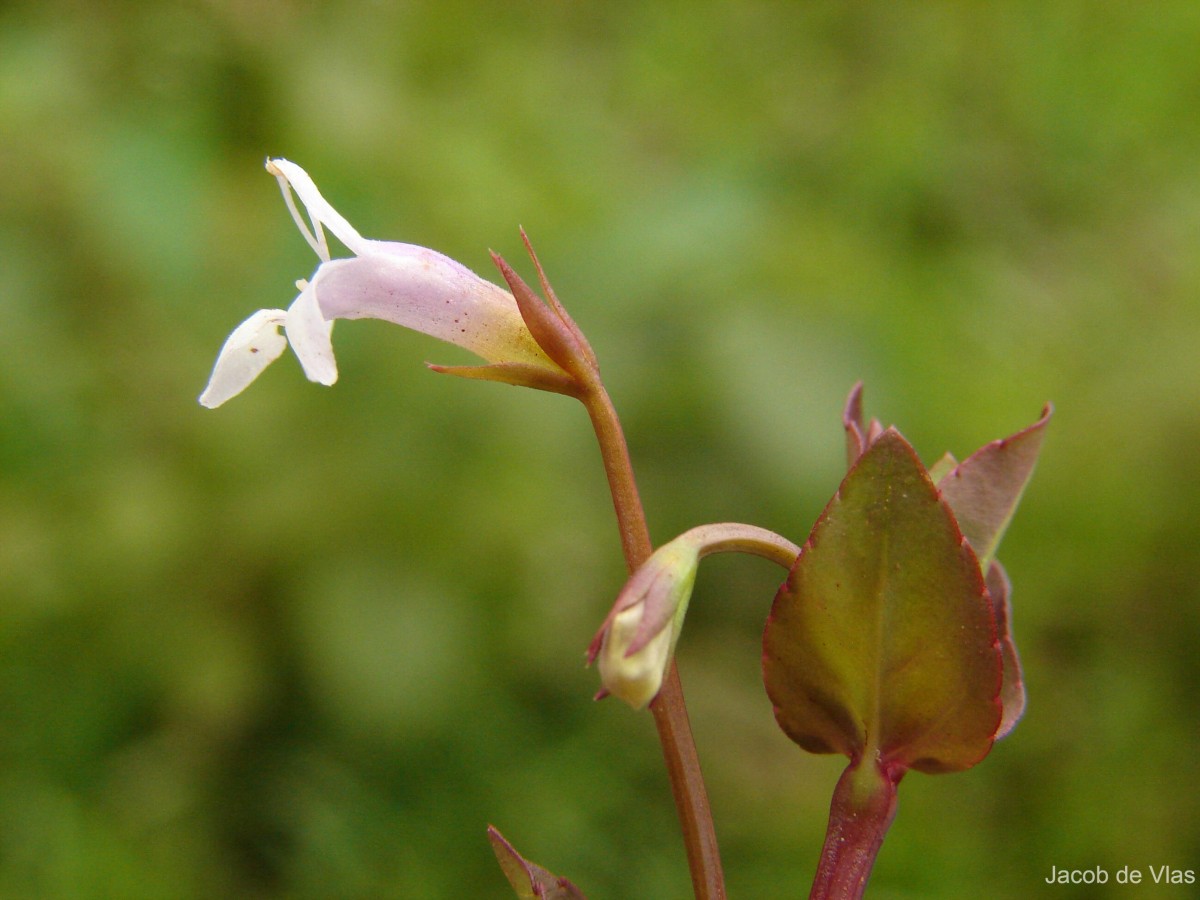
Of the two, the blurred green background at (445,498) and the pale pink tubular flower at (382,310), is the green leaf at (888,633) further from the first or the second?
the blurred green background at (445,498)

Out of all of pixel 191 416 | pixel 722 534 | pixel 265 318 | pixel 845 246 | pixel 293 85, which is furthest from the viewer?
pixel 845 246

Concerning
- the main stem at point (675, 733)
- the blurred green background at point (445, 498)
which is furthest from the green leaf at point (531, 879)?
the blurred green background at point (445, 498)

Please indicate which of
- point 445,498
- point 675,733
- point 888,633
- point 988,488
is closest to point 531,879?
point 675,733

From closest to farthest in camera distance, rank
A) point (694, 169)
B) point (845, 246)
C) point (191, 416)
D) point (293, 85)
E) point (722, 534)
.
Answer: point (722, 534), point (191, 416), point (293, 85), point (845, 246), point (694, 169)

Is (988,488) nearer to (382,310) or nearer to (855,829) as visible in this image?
(855,829)

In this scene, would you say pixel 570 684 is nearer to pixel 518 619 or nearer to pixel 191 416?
pixel 518 619

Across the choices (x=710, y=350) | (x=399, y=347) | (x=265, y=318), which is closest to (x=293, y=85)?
(x=399, y=347)
